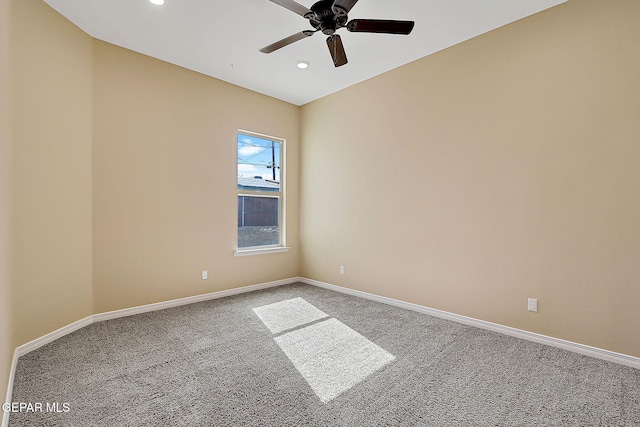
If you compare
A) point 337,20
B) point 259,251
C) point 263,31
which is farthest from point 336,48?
point 259,251

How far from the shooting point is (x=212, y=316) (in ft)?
10.8

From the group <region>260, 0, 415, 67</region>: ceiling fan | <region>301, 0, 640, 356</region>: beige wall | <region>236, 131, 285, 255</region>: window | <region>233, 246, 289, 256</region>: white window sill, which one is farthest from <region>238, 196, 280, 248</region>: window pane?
<region>260, 0, 415, 67</region>: ceiling fan

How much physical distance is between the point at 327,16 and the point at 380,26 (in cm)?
40

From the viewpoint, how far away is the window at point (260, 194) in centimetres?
437

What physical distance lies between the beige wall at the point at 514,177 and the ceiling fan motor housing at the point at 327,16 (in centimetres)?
151

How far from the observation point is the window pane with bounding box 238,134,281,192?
14.3 ft

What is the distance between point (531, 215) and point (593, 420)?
155 centimetres

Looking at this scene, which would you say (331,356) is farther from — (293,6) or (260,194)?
(260,194)

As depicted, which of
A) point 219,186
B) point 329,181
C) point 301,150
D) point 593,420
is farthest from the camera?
point 301,150

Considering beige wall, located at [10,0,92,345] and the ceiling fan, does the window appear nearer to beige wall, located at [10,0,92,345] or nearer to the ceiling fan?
beige wall, located at [10,0,92,345]

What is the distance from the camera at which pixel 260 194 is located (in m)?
4.58

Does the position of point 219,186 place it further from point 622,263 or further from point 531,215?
point 622,263

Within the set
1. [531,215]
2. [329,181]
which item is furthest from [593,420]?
[329,181]

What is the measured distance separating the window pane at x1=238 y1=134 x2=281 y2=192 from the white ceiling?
0.96 meters
